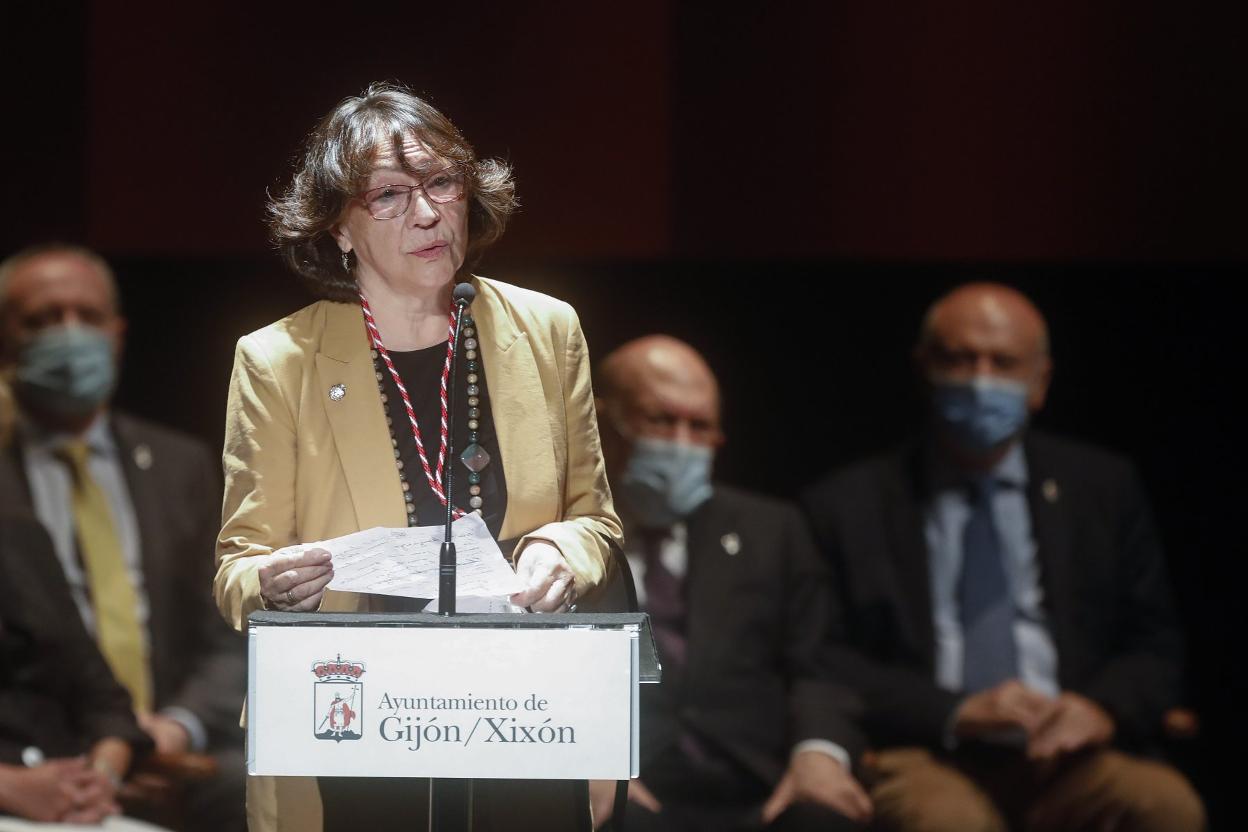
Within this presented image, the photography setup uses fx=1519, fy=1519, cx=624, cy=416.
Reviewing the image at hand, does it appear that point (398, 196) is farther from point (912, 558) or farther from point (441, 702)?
point (912, 558)

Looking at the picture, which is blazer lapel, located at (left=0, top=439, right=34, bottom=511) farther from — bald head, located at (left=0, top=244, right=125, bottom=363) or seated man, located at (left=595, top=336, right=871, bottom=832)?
seated man, located at (left=595, top=336, right=871, bottom=832)

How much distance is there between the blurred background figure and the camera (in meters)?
3.81

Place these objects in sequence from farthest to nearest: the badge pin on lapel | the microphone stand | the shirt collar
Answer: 1. the shirt collar
2. the badge pin on lapel
3. the microphone stand

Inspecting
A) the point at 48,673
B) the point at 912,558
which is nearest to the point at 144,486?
the point at 48,673

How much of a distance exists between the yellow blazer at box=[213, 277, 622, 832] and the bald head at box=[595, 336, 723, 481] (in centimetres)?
202

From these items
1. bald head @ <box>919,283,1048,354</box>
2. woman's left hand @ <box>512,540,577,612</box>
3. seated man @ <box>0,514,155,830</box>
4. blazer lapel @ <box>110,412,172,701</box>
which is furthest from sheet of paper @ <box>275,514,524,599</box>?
bald head @ <box>919,283,1048,354</box>

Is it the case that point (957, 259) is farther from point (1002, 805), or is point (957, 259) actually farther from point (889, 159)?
point (1002, 805)

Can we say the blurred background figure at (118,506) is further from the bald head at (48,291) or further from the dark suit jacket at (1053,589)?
the dark suit jacket at (1053,589)

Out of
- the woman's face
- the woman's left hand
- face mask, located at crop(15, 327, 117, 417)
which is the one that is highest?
the woman's face

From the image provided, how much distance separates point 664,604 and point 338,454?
2.05 meters

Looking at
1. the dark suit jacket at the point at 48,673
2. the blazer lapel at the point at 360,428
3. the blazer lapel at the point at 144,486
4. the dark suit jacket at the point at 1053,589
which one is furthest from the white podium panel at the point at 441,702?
the dark suit jacket at the point at 1053,589

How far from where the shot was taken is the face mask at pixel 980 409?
421 cm

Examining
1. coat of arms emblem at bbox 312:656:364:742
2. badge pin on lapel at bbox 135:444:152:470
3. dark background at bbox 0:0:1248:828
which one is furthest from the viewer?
badge pin on lapel at bbox 135:444:152:470

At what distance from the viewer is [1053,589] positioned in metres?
4.02
